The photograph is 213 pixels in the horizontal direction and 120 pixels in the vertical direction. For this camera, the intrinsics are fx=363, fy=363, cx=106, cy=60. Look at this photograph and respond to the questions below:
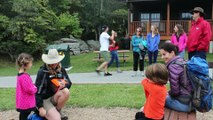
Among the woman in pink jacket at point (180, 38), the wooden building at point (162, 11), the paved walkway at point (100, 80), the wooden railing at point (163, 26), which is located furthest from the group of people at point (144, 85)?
the wooden building at point (162, 11)

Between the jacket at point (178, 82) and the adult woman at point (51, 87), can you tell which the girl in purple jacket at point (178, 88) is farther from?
the adult woman at point (51, 87)

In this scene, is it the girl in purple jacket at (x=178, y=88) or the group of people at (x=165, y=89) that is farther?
the girl in purple jacket at (x=178, y=88)

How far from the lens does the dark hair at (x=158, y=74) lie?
455 centimetres

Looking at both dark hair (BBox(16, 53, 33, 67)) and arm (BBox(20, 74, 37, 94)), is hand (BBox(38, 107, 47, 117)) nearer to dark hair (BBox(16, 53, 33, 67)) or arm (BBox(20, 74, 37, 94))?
arm (BBox(20, 74, 37, 94))

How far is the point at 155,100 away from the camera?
4578mm

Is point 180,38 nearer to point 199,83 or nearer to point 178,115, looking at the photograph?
point 178,115

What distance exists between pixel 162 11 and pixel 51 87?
21430 millimetres

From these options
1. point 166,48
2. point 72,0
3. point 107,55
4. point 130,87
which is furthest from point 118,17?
point 166,48

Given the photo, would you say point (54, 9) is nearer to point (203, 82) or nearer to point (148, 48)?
point (148, 48)

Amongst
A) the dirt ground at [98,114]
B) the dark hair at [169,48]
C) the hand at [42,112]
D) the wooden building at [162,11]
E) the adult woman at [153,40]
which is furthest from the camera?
the wooden building at [162,11]

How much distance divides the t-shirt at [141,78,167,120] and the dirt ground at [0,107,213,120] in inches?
72.1

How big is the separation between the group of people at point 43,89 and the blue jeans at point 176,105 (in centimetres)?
185

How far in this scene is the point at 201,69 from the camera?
455 cm

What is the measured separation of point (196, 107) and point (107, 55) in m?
7.48
